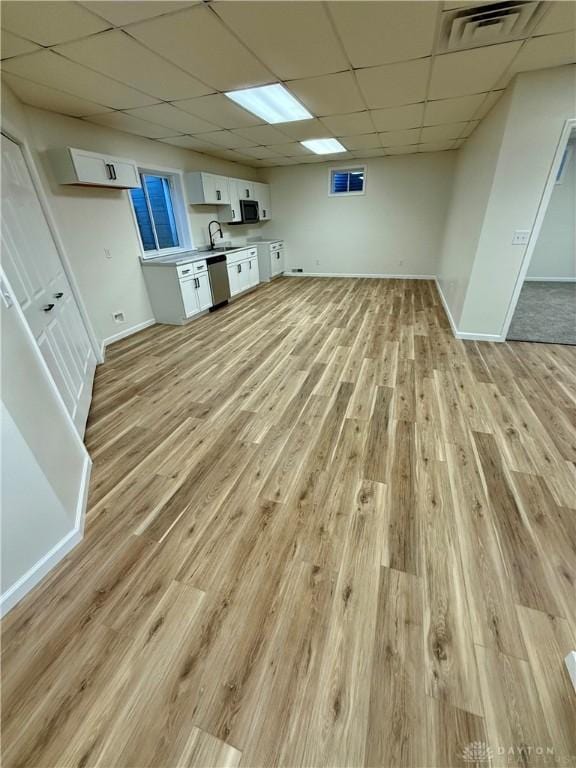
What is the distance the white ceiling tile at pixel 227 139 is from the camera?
417 cm

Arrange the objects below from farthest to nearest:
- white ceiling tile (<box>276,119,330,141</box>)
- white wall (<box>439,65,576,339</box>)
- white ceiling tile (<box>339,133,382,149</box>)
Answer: white ceiling tile (<box>339,133,382,149</box>) < white ceiling tile (<box>276,119,330,141</box>) < white wall (<box>439,65,576,339</box>)

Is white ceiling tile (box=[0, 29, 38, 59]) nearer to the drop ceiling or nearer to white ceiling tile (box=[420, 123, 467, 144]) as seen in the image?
the drop ceiling

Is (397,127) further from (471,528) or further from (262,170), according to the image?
(471,528)

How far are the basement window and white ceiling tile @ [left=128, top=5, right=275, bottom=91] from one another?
8.04 ft

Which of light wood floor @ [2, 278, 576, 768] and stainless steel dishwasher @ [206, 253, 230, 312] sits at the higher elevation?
stainless steel dishwasher @ [206, 253, 230, 312]

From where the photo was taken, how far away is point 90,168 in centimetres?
334

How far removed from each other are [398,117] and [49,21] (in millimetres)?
3602

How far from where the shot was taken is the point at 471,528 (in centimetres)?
157

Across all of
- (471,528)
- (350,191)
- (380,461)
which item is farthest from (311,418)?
(350,191)

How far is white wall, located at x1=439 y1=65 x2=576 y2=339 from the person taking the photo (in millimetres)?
2609

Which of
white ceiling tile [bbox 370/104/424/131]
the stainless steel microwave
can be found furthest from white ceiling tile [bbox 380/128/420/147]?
the stainless steel microwave

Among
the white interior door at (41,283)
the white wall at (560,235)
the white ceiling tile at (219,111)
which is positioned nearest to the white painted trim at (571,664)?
the white interior door at (41,283)

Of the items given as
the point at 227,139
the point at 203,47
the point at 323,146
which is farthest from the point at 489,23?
the point at 323,146

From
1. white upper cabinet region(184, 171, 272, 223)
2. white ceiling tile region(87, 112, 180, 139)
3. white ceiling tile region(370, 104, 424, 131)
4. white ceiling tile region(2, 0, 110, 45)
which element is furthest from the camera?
white upper cabinet region(184, 171, 272, 223)
